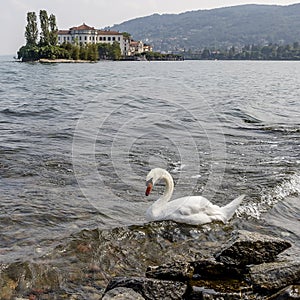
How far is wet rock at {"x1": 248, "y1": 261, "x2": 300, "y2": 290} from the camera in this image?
5.13 m

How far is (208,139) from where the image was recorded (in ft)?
54.6

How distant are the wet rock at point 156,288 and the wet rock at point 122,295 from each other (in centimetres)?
12

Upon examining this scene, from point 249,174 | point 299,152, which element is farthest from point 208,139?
point 249,174

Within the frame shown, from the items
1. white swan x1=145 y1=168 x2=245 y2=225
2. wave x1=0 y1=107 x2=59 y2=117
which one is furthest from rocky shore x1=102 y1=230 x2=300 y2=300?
wave x1=0 y1=107 x2=59 y2=117

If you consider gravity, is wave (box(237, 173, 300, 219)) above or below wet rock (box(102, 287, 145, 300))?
below

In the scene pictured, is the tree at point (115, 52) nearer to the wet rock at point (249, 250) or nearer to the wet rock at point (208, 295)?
the wet rock at point (249, 250)

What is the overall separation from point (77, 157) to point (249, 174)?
200 inches

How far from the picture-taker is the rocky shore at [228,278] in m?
4.95

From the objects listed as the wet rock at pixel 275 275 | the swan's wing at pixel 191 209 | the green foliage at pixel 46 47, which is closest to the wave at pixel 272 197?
the swan's wing at pixel 191 209

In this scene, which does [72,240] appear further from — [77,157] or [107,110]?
[107,110]

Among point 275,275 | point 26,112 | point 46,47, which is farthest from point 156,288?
point 46,47

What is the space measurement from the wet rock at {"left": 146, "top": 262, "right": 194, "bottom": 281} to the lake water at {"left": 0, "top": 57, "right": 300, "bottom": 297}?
0.90 metres

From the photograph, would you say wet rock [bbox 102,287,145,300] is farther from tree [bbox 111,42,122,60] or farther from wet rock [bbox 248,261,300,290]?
tree [bbox 111,42,122,60]

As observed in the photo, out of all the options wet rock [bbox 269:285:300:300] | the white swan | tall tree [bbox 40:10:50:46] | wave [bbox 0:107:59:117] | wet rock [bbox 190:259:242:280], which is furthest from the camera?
tall tree [bbox 40:10:50:46]
